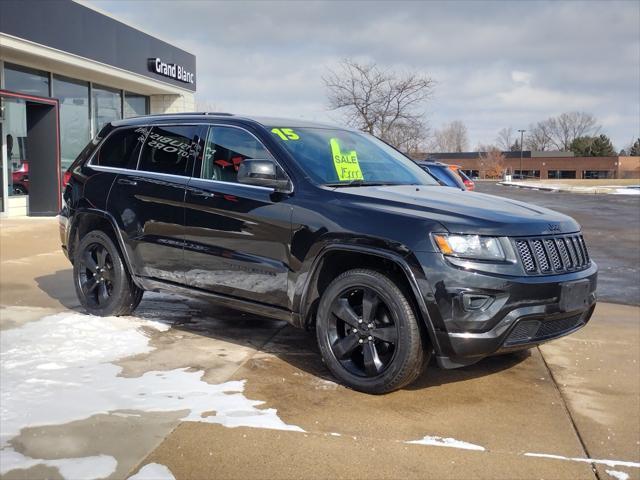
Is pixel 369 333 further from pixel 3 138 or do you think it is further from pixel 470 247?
pixel 3 138

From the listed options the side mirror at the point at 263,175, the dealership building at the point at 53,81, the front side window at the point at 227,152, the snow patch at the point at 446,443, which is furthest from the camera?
the dealership building at the point at 53,81

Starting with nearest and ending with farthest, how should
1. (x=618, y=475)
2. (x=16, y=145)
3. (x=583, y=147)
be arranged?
(x=618, y=475) → (x=16, y=145) → (x=583, y=147)

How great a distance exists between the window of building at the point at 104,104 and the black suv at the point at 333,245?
1431 cm

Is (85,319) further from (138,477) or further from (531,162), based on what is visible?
(531,162)

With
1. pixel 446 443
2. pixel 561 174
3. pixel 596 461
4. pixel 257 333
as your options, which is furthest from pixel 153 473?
pixel 561 174

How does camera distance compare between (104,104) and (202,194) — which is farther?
(104,104)

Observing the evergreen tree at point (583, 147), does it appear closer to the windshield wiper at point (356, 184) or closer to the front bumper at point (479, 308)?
the windshield wiper at point (356, 184)

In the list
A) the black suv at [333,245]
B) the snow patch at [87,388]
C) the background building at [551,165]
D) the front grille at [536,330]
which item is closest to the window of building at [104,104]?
the black suv at [333,245]

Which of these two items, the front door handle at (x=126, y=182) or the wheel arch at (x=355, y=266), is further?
the front door handle at (x=126, y=182)

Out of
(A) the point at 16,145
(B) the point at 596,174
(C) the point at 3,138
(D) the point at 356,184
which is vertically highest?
(B) the point at 596,174

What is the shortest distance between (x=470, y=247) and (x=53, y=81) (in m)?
16.0

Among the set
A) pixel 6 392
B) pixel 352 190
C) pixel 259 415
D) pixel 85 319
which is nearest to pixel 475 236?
pixel 352 190

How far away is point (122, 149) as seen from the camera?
237 inches

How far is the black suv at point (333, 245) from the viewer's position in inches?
154
